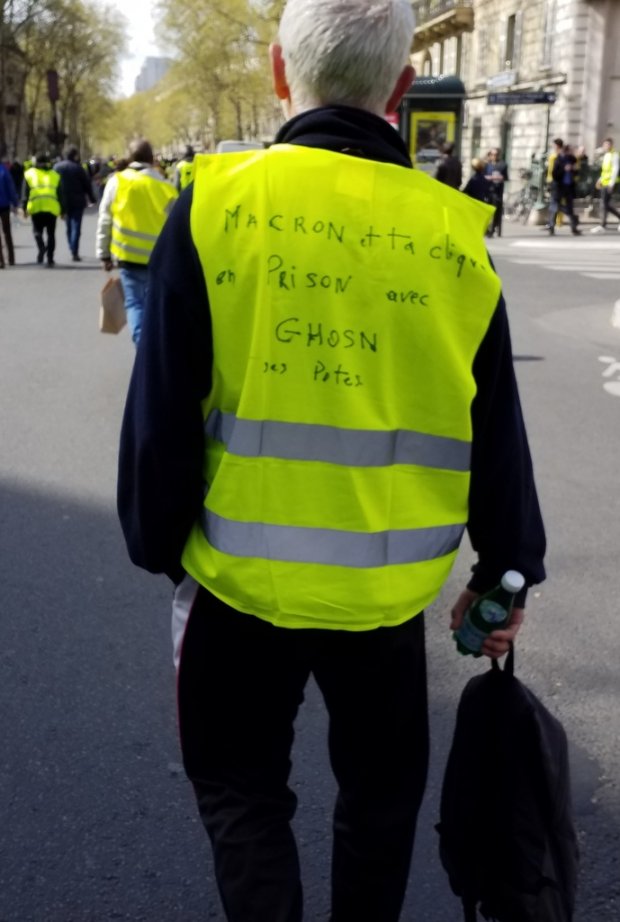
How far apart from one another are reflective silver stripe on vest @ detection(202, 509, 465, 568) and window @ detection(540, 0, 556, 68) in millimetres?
35301

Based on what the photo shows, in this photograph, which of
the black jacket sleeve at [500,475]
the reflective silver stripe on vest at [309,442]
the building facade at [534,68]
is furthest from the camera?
the building facade at [534,68]

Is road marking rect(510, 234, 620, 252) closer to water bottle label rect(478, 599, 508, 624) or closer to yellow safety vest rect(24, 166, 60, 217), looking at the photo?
yellow safety vest rect(24, 166, 60, 217)

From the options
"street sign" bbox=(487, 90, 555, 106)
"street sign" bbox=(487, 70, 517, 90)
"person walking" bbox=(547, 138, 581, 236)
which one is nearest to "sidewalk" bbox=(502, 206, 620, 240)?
"person walking" bbox=(547, 138, 581, 236)

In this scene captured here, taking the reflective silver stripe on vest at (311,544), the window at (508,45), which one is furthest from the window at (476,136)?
the reflective silver stripe on vest at (311,544)

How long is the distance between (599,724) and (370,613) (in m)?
1.87

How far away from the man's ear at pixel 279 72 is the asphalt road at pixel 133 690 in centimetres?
186

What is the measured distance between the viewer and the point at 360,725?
2.04 meters

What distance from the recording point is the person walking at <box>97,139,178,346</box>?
7.88 metres

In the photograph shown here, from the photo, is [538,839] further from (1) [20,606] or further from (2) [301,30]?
(1) [20,606]

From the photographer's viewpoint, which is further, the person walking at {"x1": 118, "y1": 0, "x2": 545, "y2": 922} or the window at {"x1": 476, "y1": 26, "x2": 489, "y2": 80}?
the window at {"x1": 476, "y1": 26, "x2": 489, "y2": 80}

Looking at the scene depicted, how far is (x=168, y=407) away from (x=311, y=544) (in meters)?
0.33

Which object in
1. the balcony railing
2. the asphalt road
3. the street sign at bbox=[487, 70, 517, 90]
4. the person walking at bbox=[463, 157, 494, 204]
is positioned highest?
the balcony railing

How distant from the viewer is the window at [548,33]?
34.1m

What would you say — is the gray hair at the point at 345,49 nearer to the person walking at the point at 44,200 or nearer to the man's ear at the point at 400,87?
the man's ear at the point at 400,87
